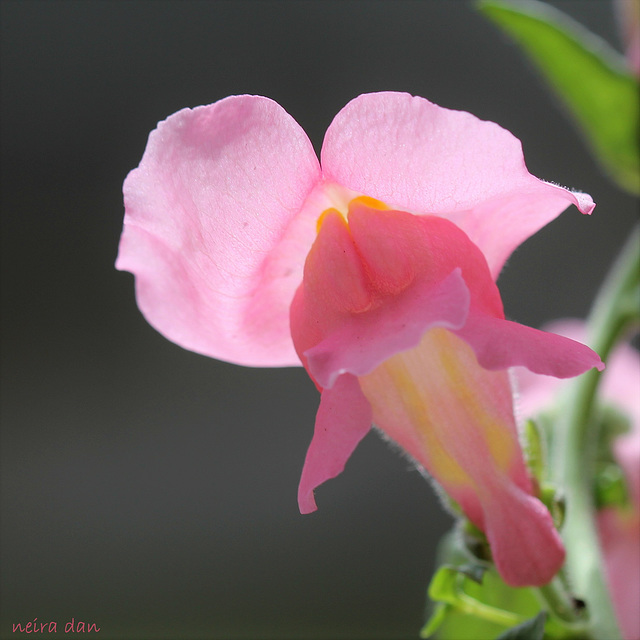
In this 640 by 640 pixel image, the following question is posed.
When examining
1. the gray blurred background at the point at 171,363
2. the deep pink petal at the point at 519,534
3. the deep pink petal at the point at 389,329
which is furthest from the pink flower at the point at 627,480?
the gray blurred background at the point at 171,363

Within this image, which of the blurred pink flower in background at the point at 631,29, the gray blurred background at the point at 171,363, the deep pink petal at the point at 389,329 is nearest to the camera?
the deep pink petal at the point at 389,329

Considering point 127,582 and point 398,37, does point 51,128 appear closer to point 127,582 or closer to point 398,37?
point 398,37

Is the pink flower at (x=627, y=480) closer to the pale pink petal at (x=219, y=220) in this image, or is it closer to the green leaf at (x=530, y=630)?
the green leaf at (x=530, y=630)

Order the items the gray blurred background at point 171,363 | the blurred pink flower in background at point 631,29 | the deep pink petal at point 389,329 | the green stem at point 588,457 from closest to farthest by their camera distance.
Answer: the deep pink petal at point 389,329, the green stem at point 588,457, the blurred pink flower in background at point 631,29, the gray blurred background at point 171,363

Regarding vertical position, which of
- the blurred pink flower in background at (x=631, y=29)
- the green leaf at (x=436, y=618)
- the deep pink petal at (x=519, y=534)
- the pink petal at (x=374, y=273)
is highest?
the blurred pink flower in background at (x=631, y=29)

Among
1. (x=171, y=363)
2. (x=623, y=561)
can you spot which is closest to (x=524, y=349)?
(x=623, y=561)

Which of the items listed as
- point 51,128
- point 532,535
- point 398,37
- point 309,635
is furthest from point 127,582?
point 532,535
